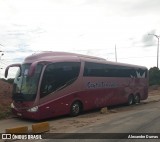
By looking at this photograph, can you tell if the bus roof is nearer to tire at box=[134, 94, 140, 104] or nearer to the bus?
the bus

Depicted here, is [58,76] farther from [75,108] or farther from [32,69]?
[75,108]

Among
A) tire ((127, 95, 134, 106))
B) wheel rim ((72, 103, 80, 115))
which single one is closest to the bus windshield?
wheel rim ((72, 103, 80, 115))

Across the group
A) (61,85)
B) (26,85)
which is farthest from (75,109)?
(26,85)

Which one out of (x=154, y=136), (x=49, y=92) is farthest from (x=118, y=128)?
(x=49, y=92)

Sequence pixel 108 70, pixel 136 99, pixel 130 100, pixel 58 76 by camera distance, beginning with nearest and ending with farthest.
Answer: pixel 58 76 → pixel 108 70 → pixel 130 100 → pixel 136 99

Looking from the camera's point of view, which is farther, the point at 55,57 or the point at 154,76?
the point at 154,76

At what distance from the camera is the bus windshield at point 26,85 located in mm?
17875

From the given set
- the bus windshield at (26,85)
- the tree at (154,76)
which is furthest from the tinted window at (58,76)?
the tree at (154,76)

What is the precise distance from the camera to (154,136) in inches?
475

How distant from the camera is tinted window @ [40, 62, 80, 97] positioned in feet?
59.7

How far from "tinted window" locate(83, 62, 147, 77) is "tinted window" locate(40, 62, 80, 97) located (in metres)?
1.23

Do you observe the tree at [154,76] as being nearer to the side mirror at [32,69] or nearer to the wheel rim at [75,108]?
the wheel rim at [75,108]

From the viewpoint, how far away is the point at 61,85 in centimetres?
1923

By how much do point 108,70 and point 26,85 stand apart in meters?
7.63
